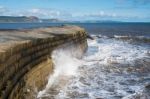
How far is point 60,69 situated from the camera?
64.2 ft

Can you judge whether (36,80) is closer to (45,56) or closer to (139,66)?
(45,56)

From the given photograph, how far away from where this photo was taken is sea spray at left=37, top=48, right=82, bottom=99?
51.7ft

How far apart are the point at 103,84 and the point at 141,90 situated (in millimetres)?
2112

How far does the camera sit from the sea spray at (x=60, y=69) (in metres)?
15.8

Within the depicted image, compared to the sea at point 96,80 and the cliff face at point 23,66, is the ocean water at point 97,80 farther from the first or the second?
the cliff face at point 23,66

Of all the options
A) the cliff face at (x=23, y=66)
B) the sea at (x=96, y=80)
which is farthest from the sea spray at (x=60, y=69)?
the cliff face at (x=23, y=66)

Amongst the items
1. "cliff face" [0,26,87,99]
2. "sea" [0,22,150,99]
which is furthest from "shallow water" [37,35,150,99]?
"cliff face" [0,26,87,99]

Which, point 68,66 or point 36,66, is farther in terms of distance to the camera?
point 68,66

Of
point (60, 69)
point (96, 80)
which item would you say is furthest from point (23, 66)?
point (60, 69)

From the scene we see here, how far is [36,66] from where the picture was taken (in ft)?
48.8

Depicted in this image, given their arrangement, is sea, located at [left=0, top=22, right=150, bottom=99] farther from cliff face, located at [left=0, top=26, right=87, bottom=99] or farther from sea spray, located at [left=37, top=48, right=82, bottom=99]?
cliff face, located at [left=0, top=26, right=87, bottom=99]

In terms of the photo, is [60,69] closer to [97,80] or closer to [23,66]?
[97,80]

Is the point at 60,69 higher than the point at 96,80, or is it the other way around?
the point at 60,69

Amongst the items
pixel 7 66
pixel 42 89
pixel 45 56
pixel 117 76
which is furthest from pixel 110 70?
pixel 7 66
